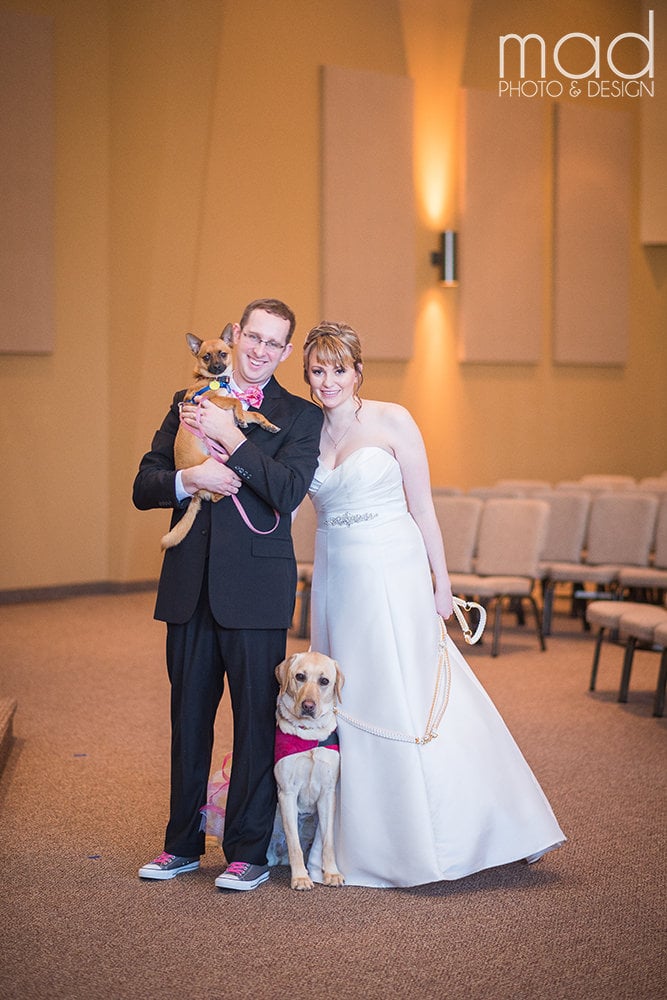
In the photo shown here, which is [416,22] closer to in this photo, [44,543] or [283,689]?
[44,543]

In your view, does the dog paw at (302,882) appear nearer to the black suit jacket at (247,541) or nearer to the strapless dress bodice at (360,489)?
the black suit jacket at (247,541)

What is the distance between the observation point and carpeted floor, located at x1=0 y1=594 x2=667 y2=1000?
288 cm

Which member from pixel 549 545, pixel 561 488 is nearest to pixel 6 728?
pixel 549 545

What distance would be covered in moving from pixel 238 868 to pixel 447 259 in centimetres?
959

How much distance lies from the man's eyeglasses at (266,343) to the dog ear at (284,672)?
2.92ft

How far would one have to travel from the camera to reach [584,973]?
2.92m

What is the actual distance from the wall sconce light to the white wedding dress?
8.83 metres

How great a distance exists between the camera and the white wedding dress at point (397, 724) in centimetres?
350

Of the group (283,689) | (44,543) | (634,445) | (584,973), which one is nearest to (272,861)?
(283,689)

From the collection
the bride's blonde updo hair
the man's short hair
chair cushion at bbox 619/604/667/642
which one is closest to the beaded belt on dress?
the bride's blonde updo hair

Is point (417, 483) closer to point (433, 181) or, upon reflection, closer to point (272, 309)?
point (272, 309)

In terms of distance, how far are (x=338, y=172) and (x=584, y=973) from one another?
9621 millimetres

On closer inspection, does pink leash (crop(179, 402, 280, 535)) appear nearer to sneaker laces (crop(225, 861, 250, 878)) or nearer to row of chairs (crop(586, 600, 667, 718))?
sneaker laces (crop(225, 861, 250, 878))

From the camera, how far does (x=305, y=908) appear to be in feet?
10.9
